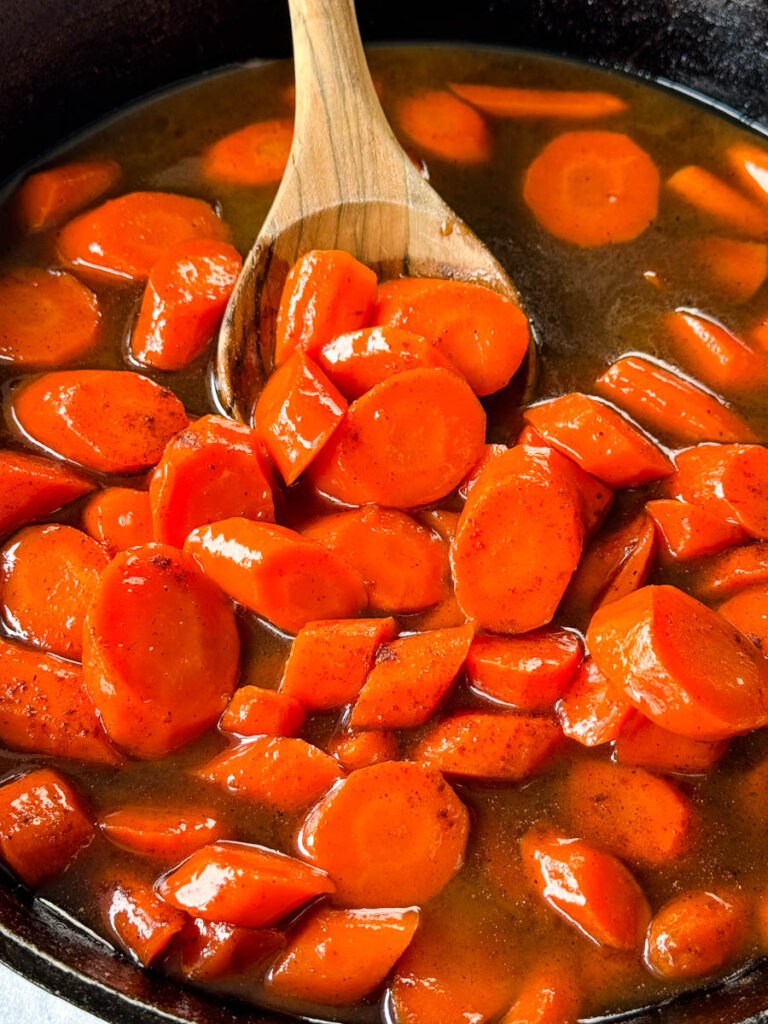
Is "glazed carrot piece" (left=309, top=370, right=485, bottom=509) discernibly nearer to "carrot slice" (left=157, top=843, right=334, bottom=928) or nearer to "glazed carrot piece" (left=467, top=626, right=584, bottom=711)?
"glazed carrot piece" (left=467, top=626, right=584, bottom=711)

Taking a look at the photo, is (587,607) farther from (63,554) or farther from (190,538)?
(63,554)

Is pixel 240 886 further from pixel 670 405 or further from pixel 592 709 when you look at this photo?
pixel 670 405

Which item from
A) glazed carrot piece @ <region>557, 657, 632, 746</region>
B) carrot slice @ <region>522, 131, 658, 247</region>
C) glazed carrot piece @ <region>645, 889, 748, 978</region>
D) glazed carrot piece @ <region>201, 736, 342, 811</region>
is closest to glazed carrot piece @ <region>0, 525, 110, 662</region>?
glazed carrot piece @ <region>201, 736, 342, 811</region>

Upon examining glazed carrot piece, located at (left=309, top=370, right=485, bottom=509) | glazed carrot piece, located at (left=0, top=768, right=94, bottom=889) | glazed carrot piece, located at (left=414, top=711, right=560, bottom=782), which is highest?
glazed carrot piece, located at (left=309, top=370, right=485, bottom=509)

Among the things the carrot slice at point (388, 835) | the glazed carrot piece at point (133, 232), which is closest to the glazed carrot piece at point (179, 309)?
the glazed carrot piece at point (133, 232)

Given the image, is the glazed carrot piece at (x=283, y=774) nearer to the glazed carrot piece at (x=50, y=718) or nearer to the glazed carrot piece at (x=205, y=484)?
the glazed carrot piece at (x=50, y=718)

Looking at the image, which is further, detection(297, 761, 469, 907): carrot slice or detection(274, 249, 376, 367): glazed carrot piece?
detection(274, 249, 376, 367): glazed carrot piece

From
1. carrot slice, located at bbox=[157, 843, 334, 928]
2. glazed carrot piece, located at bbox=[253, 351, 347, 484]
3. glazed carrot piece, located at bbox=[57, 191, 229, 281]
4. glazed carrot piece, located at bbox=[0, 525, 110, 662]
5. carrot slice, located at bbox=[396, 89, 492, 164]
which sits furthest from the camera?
carrot slice, located at bbox=[396, 89, 492, 164]

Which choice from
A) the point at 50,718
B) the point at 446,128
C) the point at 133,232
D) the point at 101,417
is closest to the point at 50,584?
the point at 50,718
